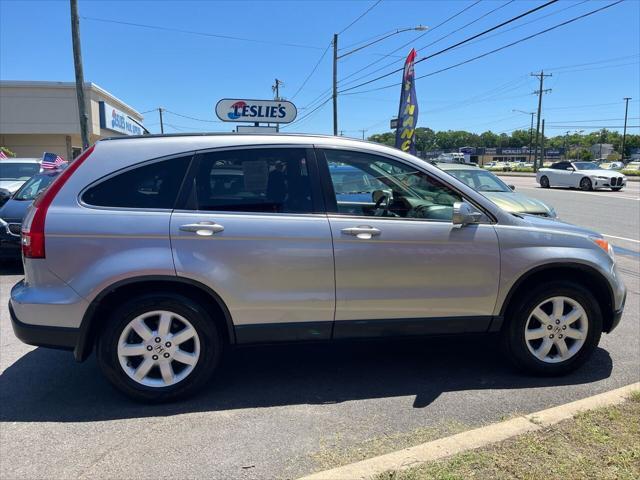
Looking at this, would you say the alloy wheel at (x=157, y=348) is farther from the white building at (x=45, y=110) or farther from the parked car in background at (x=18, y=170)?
the white building at (x=45, y=110)

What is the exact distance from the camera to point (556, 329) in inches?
153

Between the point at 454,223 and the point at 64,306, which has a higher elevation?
the point at 454,223

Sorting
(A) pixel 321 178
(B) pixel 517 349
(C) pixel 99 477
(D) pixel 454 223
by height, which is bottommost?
(C) pixel 99 477

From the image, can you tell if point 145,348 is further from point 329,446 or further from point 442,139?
point 442,139

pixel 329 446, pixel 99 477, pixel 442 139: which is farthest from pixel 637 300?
pixel 442 139

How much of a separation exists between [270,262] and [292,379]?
1082 millimetres

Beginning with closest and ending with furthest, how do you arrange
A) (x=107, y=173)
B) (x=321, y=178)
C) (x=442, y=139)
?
(x=107, y=173) < (x=321, y=178) < (x=442, y=139)

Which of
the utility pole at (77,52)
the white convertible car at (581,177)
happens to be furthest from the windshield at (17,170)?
the white convertible car at (581,177)

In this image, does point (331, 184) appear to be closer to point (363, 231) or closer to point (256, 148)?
point (363, 231)

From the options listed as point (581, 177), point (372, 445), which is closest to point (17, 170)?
point (372, 445)

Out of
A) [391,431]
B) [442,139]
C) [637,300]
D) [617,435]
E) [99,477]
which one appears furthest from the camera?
[442,139]

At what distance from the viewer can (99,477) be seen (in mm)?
2727

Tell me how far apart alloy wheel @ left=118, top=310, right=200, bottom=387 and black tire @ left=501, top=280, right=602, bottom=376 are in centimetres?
234

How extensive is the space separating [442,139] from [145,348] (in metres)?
144
